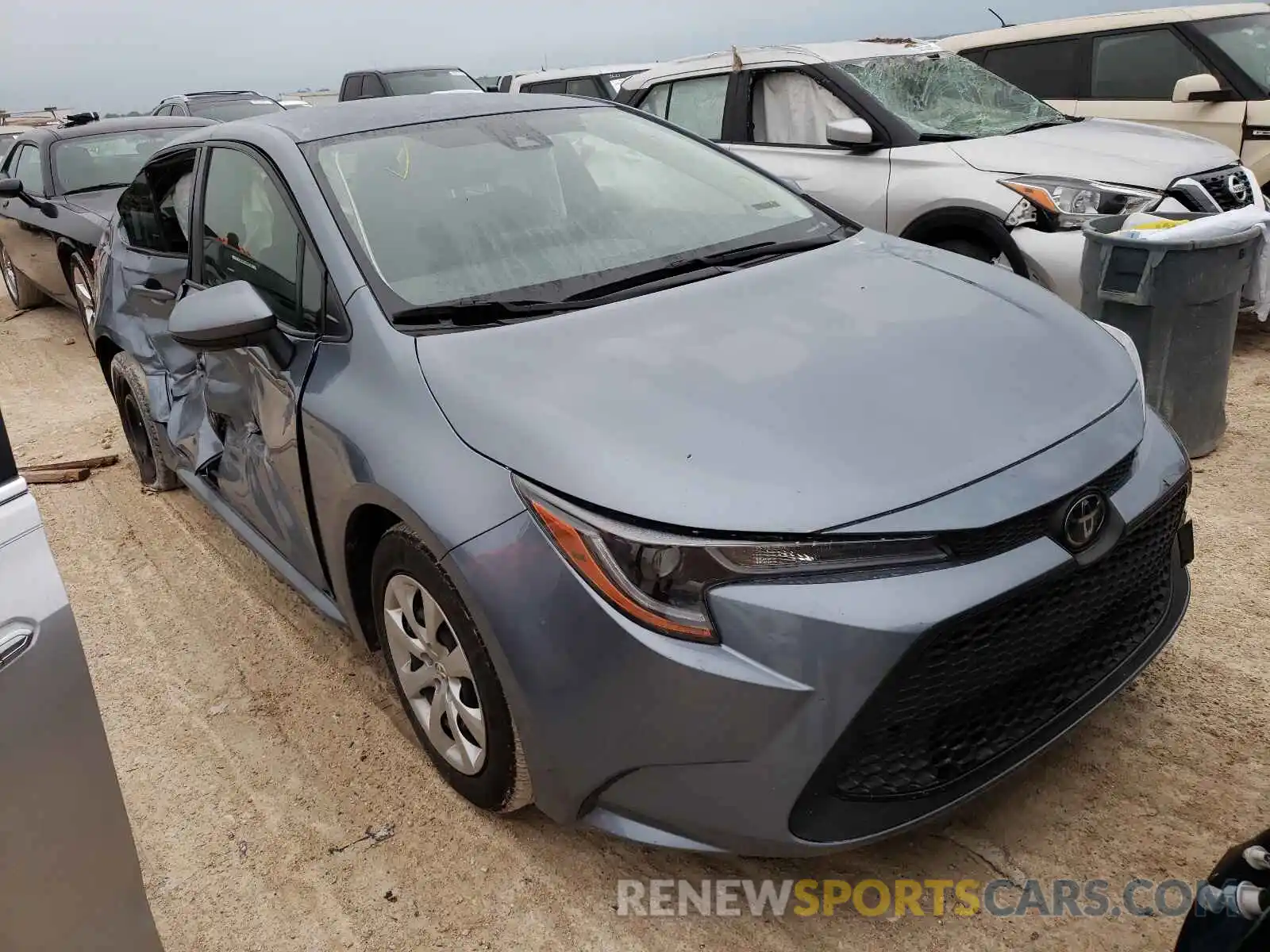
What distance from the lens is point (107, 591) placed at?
383 cm

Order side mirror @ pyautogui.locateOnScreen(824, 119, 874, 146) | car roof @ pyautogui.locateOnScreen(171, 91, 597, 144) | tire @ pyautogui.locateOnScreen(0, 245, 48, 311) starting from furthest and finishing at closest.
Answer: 1. tire @ pyautogui.locateOnScreen(0, 245, 48, 311)
2. side mirror @ pyautogui.locateOnScreen(824, 119, 874, 146)
3. car roof @ pyautogui.locateOnScreen(171, 91, 597, 144)

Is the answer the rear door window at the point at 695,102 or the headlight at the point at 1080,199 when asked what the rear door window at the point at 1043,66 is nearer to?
the rear door window at the point at 695,102

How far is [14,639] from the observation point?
1440mm

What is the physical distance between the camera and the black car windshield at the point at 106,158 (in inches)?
289

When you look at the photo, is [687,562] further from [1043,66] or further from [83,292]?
[1043,66]

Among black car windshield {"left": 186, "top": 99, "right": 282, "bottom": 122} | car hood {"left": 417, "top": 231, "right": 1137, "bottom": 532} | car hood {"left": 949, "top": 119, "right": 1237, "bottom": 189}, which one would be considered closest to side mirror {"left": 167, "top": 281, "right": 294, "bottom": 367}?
car hood {"left": 417, "top": 231, "right": 1137, "bottom": 532}

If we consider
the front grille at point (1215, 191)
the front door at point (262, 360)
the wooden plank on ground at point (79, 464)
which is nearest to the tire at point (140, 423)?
the wooden plank on ground at point (79, 464)

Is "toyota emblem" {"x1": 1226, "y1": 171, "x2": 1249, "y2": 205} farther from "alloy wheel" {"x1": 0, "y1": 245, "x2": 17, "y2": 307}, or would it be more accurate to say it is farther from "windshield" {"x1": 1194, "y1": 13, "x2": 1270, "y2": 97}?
"alloy wheel" {"x1": 0, "y1": 245, "x2": 17, "y2": 307}

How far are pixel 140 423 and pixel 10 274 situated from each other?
19.4 feet

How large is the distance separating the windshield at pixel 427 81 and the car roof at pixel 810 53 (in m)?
6.59

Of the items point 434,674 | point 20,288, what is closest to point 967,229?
point 434,674

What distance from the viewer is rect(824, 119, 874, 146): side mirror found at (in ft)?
18.1

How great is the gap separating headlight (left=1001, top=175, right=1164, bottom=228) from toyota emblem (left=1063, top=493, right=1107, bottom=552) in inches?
129

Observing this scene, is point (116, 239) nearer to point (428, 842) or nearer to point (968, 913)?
point (428, 842)
